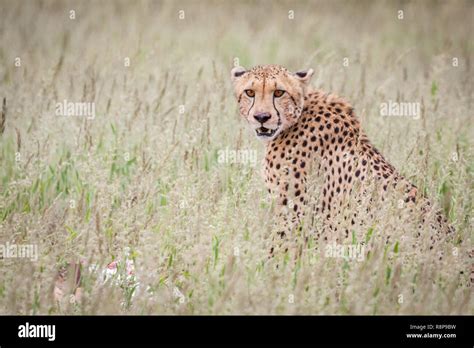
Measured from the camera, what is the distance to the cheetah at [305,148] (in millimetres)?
6090

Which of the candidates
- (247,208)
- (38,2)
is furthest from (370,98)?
(38,2)

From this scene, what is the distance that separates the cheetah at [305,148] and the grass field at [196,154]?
7.7 inches

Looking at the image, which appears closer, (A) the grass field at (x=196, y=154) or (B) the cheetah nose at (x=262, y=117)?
(A) the grass field at (x=196, y=154)

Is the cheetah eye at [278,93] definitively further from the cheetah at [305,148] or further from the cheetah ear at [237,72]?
the cheetah ear at [237,72]

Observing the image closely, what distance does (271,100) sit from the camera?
6.52m

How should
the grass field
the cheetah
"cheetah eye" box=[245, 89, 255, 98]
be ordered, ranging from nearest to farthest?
1. the grass field
2. the cheetah
3. "cheetah eye" box=[245, 89, 255, 98]

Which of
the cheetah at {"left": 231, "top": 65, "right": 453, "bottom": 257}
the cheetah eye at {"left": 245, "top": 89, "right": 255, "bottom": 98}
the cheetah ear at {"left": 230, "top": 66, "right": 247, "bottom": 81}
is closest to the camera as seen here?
the cheetah at {"left": 231, "top": 65, "right": 453, "bottom": 257}

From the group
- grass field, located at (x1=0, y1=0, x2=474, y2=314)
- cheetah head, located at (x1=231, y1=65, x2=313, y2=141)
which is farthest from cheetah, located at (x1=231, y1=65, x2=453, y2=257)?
grass field, located at (x1=0, y1=0, x2=474, y2=314)

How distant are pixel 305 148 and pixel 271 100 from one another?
41 cm

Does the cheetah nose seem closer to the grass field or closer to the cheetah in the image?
the cheetah

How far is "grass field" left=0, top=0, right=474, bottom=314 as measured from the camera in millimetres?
5352

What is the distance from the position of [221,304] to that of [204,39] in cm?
635

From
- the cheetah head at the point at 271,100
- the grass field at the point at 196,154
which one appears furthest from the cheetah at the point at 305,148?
the grass field at the point at 196,154

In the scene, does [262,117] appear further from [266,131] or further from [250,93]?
[250,93]
